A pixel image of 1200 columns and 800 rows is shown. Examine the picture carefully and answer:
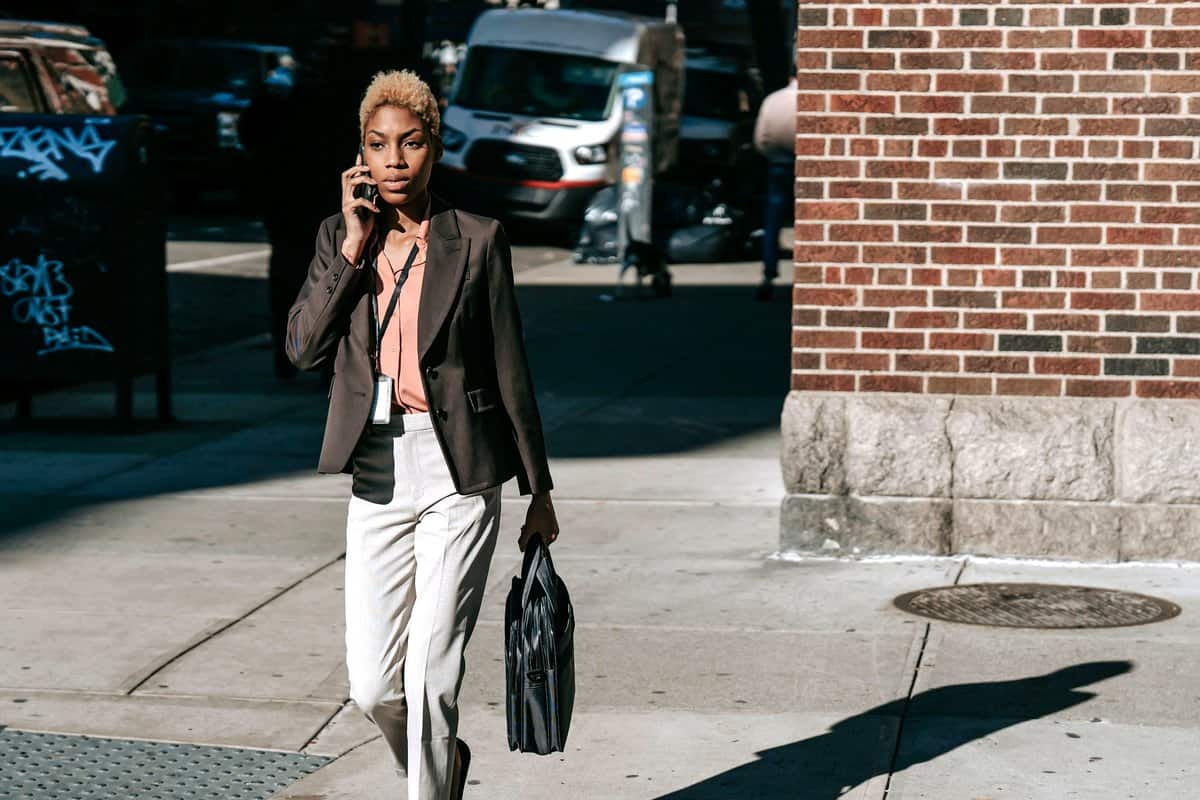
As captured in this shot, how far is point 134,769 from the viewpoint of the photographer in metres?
5.12

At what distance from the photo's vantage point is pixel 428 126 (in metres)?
4.18

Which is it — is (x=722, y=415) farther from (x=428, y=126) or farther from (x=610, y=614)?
(x=428, y=126)

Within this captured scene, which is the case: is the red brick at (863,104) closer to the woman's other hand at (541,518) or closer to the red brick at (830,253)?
the red brick at (830,253)

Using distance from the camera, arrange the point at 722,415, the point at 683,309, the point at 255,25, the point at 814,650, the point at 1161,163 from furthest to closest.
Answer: the point at 255,25 → the point at 683,309 → the point at 722,415 → the point at 1161,163 → the point at 814,650

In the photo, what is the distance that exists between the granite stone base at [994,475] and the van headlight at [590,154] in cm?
1574

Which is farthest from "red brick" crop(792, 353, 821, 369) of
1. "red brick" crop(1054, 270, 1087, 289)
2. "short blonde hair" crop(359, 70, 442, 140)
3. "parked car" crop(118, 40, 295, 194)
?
"parked car" crop(118, 40, 295, 194)

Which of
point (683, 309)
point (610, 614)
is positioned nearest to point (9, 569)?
point (610, 614)

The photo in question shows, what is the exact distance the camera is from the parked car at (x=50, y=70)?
13.8 metres

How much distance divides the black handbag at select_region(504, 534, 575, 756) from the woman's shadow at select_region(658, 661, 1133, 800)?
0.70 metres

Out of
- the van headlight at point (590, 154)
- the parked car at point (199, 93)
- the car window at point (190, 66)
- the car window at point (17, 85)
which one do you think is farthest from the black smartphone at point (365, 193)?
the car window at point (190, 66)

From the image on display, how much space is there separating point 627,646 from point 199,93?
855 inches

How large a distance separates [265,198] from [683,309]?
5.20 m

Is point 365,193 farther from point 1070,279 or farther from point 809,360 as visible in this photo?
point 1070,279

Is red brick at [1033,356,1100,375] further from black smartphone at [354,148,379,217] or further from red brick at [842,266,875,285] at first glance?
black smartphone at [354,148,379,217]
